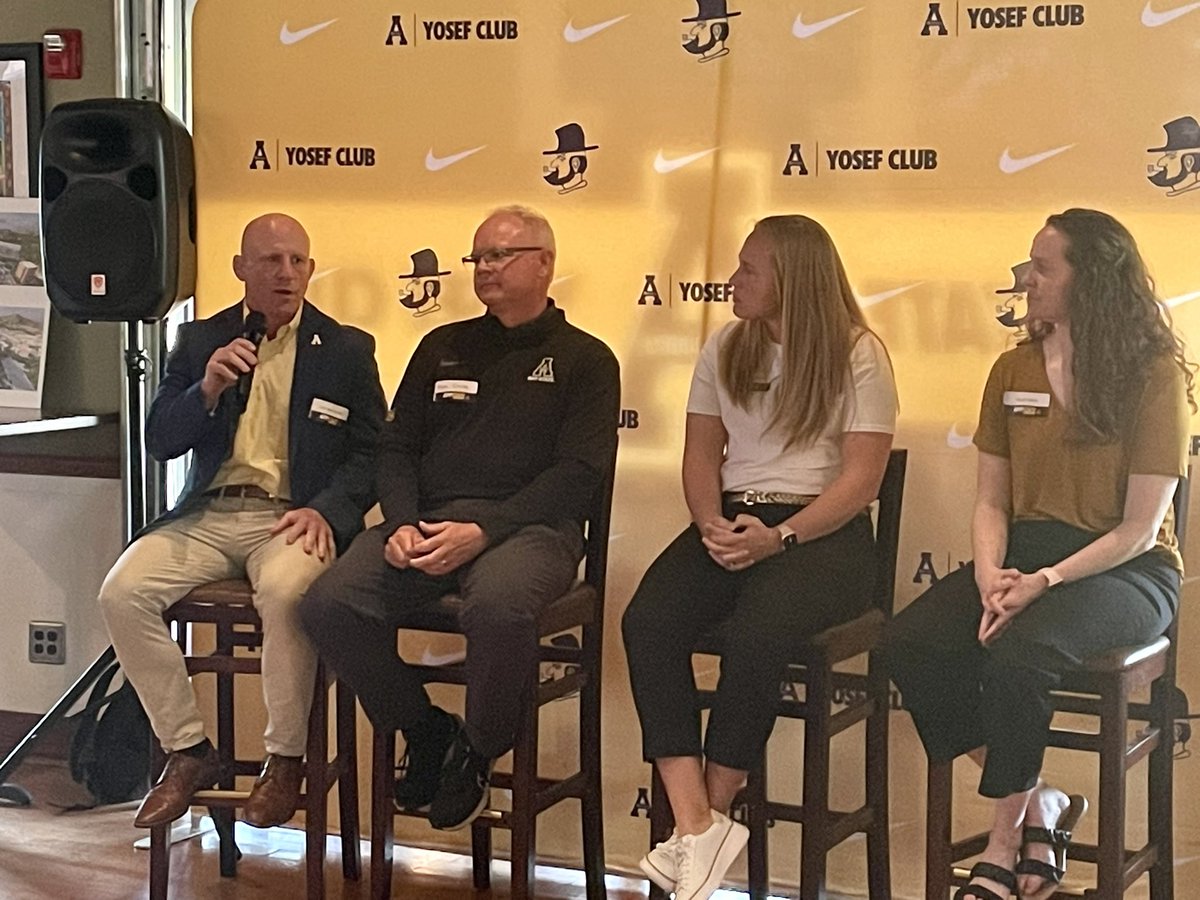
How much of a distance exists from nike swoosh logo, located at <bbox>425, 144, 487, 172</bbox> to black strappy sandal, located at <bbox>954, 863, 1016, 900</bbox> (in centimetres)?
182

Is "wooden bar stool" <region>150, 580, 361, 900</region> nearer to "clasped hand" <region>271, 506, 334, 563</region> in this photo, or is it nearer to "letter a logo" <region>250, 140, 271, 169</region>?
"clasped hand" <region>271, 506, 334, 563</region>

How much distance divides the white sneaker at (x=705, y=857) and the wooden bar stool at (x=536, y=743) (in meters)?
0.32

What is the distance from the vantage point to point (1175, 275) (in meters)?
3.06

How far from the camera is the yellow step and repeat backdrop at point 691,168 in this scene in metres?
3.10

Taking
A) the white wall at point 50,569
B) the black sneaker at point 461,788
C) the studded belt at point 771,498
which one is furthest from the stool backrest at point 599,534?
the white wall at point 50,569

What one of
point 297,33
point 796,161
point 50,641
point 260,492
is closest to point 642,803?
point 260,492

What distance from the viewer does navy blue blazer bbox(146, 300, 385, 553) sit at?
3.23m

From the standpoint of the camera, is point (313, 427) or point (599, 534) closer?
point (599, 534)

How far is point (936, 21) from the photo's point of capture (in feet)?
10.4

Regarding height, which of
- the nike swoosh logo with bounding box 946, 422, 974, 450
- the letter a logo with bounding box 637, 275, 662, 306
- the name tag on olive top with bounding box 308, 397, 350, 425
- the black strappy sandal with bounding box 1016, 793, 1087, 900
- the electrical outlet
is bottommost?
the black strappy sandal with bounding box 1016, 793, 1087, 900

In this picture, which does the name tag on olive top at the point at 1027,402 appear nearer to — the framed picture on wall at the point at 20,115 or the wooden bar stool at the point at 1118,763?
the wooden bar stool at the point at 1118,763

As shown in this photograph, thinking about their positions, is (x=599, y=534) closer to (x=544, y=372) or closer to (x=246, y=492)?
(x=544, y=372)

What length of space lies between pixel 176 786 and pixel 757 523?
1212 millimetres

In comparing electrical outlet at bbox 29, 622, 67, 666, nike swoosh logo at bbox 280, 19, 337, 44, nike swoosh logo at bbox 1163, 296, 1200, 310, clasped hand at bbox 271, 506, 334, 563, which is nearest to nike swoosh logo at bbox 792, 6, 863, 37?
nike swoosh logo at bbox 1163, 296, 1200, 310
